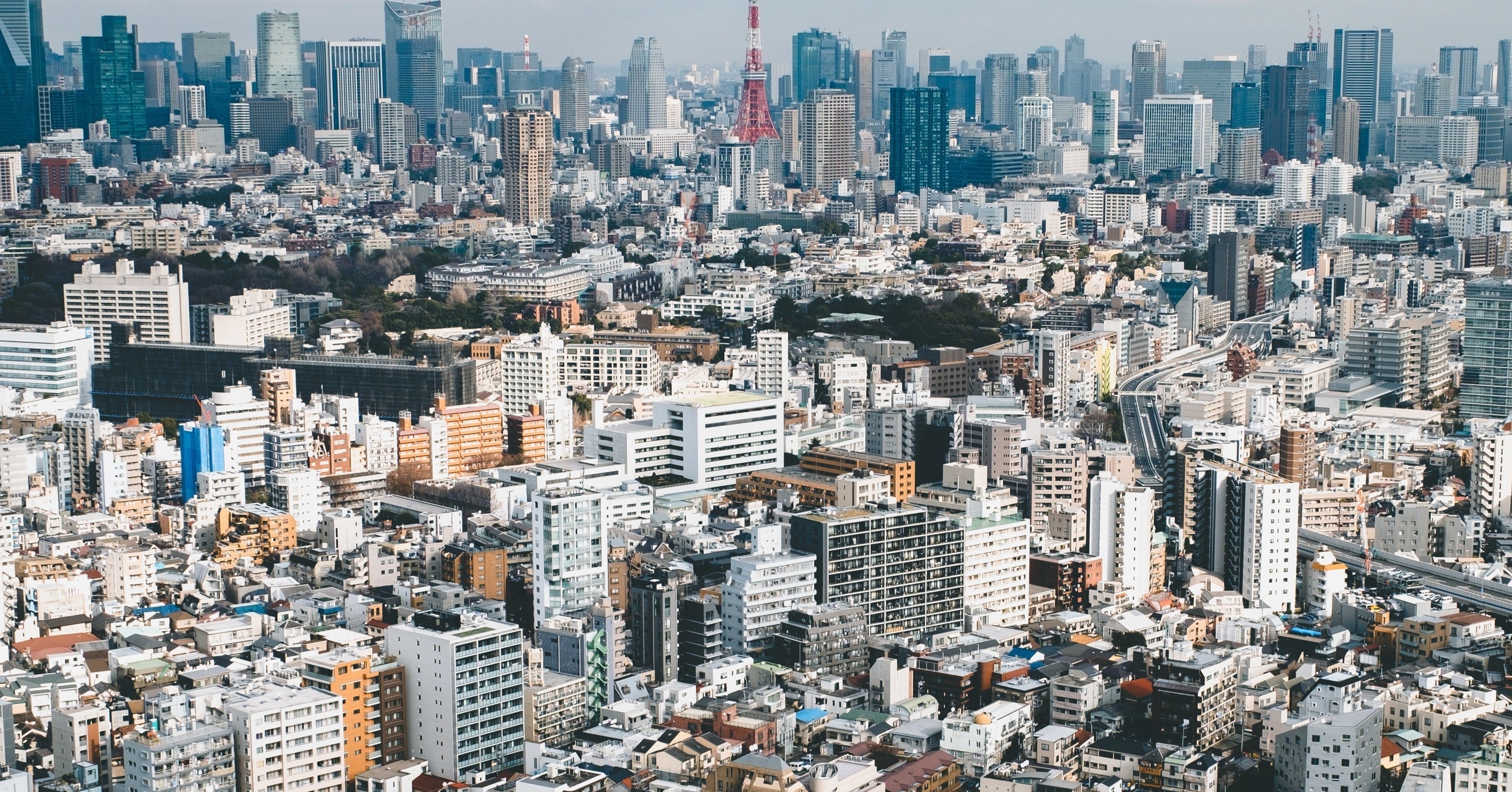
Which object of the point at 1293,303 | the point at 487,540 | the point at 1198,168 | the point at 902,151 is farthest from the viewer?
the point at 1198,168

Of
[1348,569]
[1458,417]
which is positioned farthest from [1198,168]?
[1348,569]

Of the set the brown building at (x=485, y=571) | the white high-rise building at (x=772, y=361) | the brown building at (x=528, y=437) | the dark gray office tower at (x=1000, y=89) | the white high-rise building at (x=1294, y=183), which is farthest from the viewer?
the dark gray office tower at (x=1000, y=89)

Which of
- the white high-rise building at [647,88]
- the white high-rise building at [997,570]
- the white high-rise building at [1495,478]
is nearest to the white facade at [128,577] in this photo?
the white high-rise building at [997,570]

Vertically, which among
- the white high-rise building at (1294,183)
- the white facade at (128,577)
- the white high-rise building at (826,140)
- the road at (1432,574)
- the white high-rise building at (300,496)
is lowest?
the road at (1432,574)

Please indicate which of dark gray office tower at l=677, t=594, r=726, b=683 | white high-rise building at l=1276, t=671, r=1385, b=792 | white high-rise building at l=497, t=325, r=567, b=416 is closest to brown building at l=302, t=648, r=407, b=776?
dark gray office tower at l=677, t=594, r=726, b=683

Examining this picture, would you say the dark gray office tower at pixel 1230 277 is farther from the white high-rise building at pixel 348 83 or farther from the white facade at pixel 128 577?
the white high-rise building at pixel 348 83

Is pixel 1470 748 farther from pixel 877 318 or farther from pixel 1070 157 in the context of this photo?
pixel 1070 157

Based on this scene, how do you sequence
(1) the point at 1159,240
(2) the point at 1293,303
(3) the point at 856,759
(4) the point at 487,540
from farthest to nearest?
(1) the point at 1159,240, (2) the point at 1293,303, (4) the point at 487,540, (3) the point at 856,759
